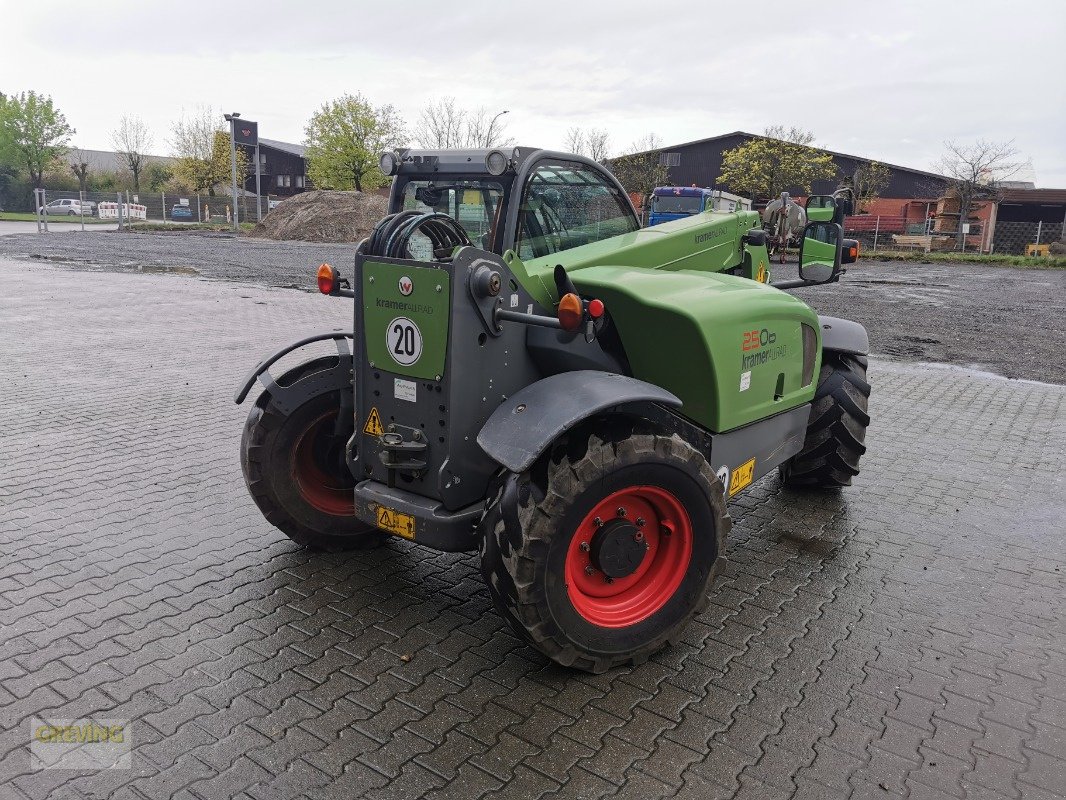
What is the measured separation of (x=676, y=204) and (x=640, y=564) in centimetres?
2256

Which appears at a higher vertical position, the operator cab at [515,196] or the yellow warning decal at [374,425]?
the operator cab at [515,196]

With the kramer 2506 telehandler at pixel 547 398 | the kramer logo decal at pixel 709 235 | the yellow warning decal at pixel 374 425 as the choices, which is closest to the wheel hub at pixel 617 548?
the kramer 2506 telehandler at pixel 547 398

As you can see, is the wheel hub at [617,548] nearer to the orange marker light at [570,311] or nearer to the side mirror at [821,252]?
the orange marker light at [570,311]

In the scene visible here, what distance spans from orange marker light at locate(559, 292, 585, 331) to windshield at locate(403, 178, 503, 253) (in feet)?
3.91

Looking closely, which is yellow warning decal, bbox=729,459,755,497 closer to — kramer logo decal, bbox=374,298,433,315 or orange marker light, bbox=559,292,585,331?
orange marker light, bbox=559,292,585,331

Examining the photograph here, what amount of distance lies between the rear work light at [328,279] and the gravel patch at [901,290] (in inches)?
365

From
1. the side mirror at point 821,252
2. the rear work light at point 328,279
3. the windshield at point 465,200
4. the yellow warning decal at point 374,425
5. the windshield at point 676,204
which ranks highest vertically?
the windshield at point 676,204

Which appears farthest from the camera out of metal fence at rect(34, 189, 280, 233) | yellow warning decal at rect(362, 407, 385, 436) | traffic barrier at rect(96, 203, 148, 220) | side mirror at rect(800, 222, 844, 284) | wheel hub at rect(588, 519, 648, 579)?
traffic barrier at rect(96, 203, 148, 220)

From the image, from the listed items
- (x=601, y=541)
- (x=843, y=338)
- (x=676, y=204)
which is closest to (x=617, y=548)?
(x=601, y=541)

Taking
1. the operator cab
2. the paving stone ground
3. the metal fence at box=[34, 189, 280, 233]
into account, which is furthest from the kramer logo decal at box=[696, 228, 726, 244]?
the metal fence at box=[34, 189, 280, 233]

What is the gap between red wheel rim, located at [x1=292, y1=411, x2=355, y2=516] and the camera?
4.48 metres

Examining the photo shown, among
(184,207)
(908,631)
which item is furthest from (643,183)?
(908,631)

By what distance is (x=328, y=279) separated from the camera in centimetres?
424

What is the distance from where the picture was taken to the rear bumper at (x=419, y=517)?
3.58 meters
